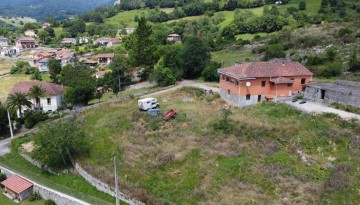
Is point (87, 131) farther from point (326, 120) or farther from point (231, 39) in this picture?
point (231, 39)

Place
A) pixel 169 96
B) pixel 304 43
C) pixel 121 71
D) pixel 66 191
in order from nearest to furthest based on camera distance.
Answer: pixel 66 191
pixel 169 96
pixel 121 71
pixel 304 43

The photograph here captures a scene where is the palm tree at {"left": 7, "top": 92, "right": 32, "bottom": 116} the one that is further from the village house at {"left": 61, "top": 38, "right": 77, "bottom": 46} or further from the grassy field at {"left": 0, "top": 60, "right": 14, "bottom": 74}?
the village house at {"left": 61, "top": 38, "right": 77, "bottom": 46}

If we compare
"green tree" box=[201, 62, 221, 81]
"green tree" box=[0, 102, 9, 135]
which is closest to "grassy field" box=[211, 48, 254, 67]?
"green tree" box=[201, 62, 221, 81]

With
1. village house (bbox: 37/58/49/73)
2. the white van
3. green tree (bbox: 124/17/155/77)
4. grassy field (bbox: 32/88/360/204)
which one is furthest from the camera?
village house (bbox: 37/58/49/73)

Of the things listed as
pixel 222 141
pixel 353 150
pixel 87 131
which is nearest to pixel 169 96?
pixel 87 131

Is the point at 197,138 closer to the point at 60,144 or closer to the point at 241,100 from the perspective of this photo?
the point at 241,100

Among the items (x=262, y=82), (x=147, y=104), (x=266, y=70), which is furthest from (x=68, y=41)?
(x=262, y=82)

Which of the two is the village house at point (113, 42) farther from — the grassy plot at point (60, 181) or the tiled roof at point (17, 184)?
the tiled roof at point (17, 184)
